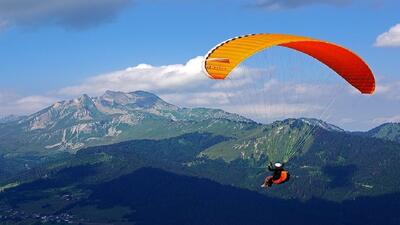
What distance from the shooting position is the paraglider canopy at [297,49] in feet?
123

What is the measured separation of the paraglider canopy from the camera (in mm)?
37500

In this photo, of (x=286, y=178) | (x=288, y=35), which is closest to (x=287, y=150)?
(x=286, y=178)

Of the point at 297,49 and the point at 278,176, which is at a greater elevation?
the point at 297,49

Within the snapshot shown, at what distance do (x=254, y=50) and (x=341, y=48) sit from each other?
8660 mm

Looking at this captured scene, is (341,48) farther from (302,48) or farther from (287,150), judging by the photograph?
(287,150)

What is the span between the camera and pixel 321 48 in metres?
43.9

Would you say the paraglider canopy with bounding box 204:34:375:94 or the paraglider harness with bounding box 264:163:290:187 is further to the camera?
the paraglider harness with bounding box 264:163:290:187

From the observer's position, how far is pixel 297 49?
4566cm

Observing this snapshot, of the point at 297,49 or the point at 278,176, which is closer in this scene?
the point at 278,176

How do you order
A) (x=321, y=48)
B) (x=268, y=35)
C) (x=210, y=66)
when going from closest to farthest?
(x=210, y=66), (x=268, y=35), (x=321, y=48)

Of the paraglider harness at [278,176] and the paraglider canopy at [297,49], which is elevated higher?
the paraglider canopy at [297,49]

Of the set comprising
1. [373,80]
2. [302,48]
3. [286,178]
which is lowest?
[286,178]

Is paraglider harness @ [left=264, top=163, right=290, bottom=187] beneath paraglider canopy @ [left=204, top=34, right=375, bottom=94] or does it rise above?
beneath

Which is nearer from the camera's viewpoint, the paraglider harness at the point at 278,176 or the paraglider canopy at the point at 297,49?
the paraglider canopy at the point at 297,49
